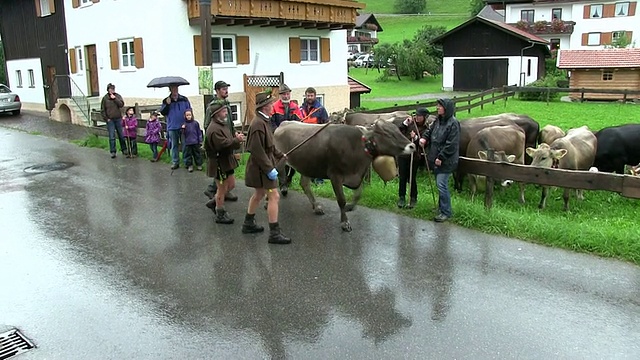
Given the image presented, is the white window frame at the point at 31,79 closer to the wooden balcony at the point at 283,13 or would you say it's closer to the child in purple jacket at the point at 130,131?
the wooden balcony at the point at 283,13

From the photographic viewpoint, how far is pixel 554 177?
803 centimetres

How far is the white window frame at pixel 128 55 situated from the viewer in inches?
848

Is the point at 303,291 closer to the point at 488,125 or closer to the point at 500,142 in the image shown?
the point at 500,142

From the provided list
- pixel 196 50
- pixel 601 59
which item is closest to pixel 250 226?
pixel 196 50

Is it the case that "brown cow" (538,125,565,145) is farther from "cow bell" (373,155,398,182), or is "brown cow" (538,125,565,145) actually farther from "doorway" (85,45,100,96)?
"doorway" (85,45,100,96)

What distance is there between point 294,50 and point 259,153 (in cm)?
1780

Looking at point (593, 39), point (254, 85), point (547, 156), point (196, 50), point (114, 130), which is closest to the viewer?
point (547, 156)

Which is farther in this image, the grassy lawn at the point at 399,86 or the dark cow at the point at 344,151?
the grassy lawn at the point at 399,86

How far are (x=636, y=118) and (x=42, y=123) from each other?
964 inches

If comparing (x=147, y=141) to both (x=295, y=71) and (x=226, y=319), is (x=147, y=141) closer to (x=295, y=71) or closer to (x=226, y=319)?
(x=226, y=319)

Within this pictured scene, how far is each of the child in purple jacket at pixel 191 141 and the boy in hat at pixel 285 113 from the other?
8.68 ft

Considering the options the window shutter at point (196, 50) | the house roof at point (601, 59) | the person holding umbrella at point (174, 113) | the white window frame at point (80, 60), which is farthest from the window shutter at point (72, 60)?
the house roof at point (601, 59)

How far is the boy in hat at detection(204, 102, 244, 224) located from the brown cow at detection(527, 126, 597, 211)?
5.27m

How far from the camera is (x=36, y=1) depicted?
27812mm
